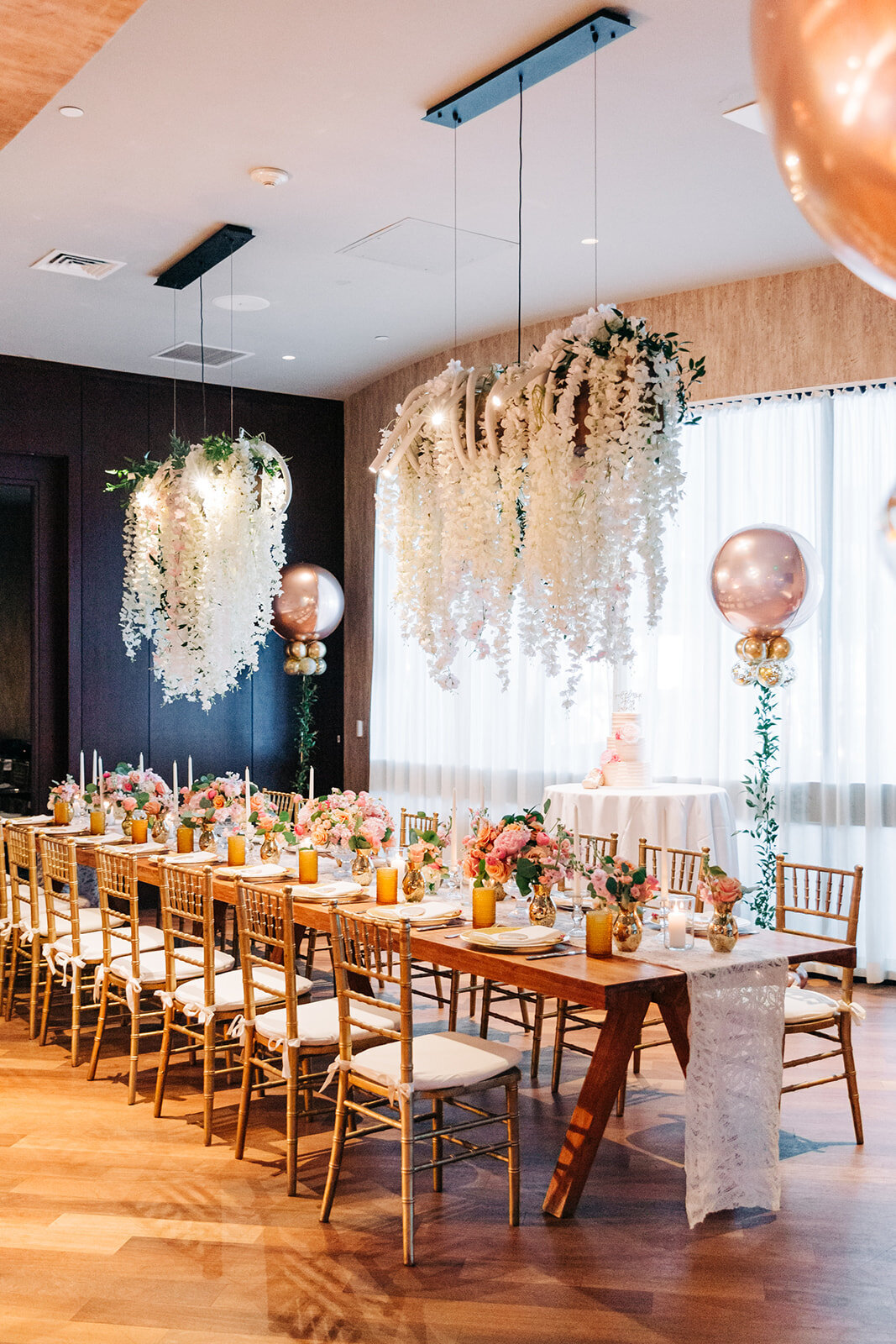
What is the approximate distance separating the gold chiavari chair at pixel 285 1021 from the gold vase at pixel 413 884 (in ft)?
1.64

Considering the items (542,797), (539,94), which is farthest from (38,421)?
(539,94)

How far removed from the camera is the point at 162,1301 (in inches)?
129

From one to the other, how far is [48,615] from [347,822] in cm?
488

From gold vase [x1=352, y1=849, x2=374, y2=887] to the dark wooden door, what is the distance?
4.82 m

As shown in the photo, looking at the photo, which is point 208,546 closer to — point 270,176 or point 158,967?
point 270,176

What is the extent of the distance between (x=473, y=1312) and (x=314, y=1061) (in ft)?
7.39

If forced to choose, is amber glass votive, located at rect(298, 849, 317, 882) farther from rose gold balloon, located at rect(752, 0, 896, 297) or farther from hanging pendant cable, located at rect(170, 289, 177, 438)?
rose gold balloon, located at rect(752, 0, 896, 297)

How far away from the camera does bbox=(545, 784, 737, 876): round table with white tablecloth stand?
6.86 meters

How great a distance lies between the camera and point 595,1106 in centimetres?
378

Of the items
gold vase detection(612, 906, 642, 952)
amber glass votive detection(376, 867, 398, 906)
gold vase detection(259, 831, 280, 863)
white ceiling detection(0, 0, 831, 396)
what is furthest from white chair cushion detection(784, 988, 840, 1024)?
white ceiling detection(0, 0, 831, 396)

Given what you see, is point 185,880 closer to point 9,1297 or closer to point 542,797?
point 9,1297

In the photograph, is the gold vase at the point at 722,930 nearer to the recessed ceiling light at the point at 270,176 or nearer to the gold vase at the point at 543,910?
the gold vase at the point at 543,910

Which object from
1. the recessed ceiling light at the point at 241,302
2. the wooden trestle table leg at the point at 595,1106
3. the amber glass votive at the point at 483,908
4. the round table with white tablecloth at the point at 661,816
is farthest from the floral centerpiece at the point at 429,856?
the recessed ceiling light at the point at 241,302

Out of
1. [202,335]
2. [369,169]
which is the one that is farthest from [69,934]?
[202,335]
